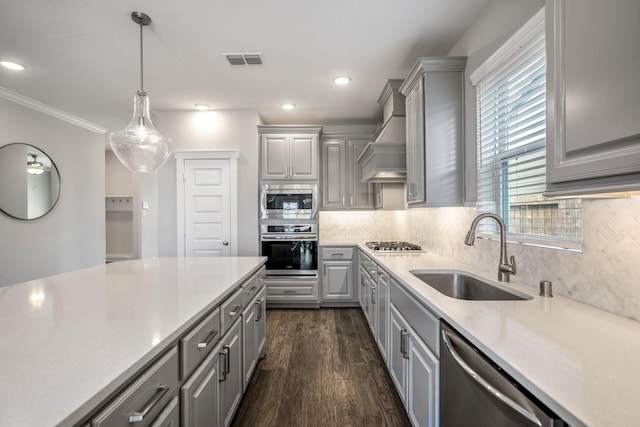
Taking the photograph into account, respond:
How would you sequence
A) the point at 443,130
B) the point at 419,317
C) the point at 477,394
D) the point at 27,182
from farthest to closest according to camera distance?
the point at 27,182, the point at 443,130, the point at 419,317, the point at 477,394

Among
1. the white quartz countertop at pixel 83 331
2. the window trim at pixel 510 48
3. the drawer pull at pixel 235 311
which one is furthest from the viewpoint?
the drawer pull at pixel 235 311

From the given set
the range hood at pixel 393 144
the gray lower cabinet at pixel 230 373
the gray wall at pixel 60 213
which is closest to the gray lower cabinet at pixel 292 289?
the range hood at pixel 393 144

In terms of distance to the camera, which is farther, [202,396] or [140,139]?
[140,139]

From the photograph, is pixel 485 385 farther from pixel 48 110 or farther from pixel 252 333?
pixel 48 110

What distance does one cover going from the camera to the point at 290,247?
164 inches

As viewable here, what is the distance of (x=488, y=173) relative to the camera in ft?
6.77

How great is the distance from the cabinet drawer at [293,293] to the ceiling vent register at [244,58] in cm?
273

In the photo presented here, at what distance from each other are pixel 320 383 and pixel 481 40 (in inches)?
108

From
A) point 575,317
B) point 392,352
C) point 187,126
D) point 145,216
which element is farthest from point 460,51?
point 145,216

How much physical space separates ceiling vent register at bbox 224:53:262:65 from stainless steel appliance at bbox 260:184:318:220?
1667 millimetres

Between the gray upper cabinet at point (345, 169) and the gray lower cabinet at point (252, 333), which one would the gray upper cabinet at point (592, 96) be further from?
the gray upper cabinet at point (345, 169)

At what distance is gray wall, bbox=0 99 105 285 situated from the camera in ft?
11.0

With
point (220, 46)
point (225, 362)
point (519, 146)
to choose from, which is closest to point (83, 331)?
point (225, 362)

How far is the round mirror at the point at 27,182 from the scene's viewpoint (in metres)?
3.31
